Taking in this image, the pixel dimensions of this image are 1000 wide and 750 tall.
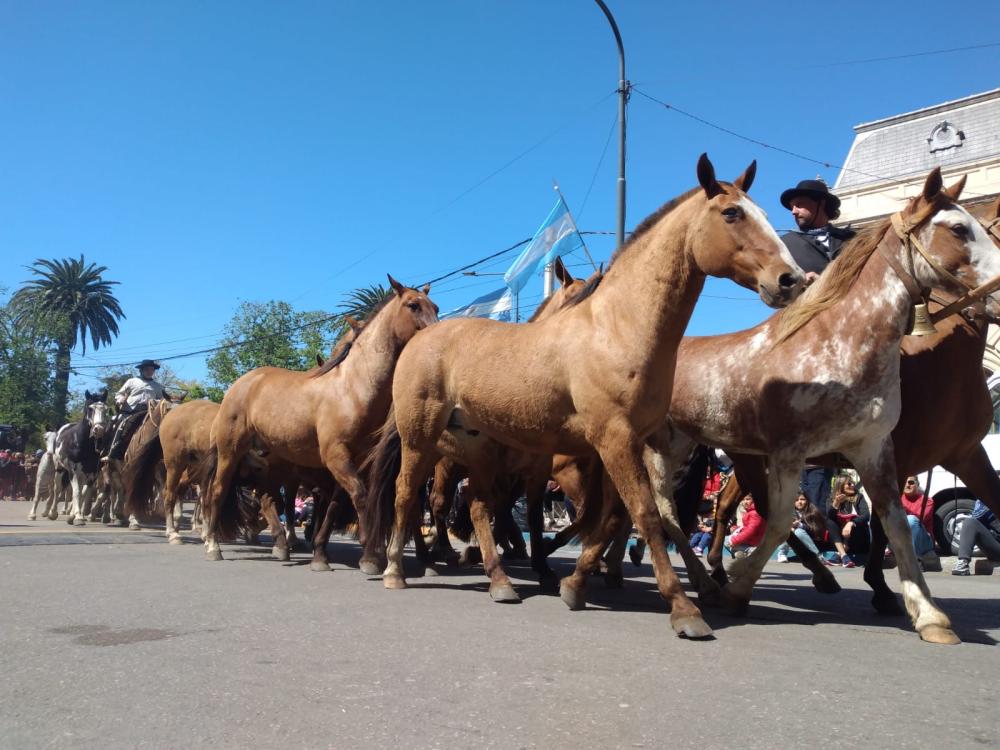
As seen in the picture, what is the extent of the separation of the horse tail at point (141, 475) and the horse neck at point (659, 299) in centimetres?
1101

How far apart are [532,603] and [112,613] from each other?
2.65 meters

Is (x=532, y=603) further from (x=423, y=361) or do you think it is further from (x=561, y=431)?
(x=423, y=361)

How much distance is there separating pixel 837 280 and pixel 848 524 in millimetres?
8093

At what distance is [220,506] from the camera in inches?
367

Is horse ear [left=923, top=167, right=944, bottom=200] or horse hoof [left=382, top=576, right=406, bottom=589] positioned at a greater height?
horse ear [left=923, top=167, right=944, bottom=200]

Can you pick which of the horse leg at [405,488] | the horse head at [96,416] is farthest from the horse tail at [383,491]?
the horse head at [96,416]

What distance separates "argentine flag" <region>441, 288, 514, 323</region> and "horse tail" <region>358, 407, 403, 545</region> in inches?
540

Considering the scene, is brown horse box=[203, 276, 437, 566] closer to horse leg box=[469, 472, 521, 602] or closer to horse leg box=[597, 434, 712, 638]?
horse leg box=[469, 472, 521, 602]

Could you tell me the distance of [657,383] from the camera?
4.96 m

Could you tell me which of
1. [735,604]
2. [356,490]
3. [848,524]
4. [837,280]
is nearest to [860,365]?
[837,280]

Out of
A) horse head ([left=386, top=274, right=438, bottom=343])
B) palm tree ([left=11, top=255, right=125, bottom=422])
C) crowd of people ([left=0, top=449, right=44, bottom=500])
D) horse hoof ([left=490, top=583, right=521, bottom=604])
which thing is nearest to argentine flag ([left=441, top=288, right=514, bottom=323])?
horse head ([left=386, top=274, right=438, bottom=343])

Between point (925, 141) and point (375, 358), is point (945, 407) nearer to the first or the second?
point (375, 358)

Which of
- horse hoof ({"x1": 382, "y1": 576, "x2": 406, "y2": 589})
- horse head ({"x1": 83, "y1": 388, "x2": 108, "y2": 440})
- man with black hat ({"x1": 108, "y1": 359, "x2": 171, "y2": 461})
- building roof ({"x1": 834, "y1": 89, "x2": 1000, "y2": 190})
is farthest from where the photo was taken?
building roof ({"x1": 834, "y1": 89, "x2": 1000, "y2": 190})

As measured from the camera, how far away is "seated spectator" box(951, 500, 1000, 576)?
30.8 feet
